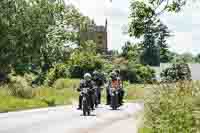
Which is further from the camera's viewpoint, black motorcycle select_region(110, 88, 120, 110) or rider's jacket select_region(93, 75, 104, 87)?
rider's jacket select_region(93, 75, 104, 87)

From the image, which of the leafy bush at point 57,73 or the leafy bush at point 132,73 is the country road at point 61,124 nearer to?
the leafy bush at point 57,73

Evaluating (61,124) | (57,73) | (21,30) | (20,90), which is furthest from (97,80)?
(57,73)

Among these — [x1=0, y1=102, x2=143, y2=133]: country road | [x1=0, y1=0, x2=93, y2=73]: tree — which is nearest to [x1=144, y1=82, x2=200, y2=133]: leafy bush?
[x1=0, y1=102, x2=143, y2=133]: country road

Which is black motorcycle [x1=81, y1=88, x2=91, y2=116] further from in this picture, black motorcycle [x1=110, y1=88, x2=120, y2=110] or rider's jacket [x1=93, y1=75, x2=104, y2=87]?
rider's jacket [x1=93, y1=75, x2=104, y2=87]

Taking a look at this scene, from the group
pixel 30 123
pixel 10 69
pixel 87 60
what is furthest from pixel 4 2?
pixel 30 123

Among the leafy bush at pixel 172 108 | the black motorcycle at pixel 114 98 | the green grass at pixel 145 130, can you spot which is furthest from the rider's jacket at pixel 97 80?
the leafy bush at pixel 172 108

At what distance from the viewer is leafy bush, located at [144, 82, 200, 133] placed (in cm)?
1271

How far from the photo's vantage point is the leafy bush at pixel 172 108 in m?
12.7

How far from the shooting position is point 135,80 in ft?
271

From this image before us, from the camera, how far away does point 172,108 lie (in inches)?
548

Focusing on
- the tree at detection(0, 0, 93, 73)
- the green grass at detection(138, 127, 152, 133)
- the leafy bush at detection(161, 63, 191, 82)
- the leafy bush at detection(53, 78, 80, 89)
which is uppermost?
the tree at detection(0, 0, 93, 73)

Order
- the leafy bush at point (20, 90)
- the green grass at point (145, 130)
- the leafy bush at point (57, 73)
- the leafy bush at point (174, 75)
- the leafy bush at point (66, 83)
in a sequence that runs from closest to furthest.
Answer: the green grass at point (145, 130) → the leafy bush at point (174, 75) → the leafy bush at point (20, 90) → the leafy bush at point (66, 83) → the leafy bush at point (57, 73)

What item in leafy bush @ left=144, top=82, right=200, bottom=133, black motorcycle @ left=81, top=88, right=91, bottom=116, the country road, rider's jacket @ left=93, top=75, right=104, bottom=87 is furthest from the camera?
rider's jacket @ left=93, top=75, right=104, bottom=87

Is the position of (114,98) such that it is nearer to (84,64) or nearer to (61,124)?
(61,124)
